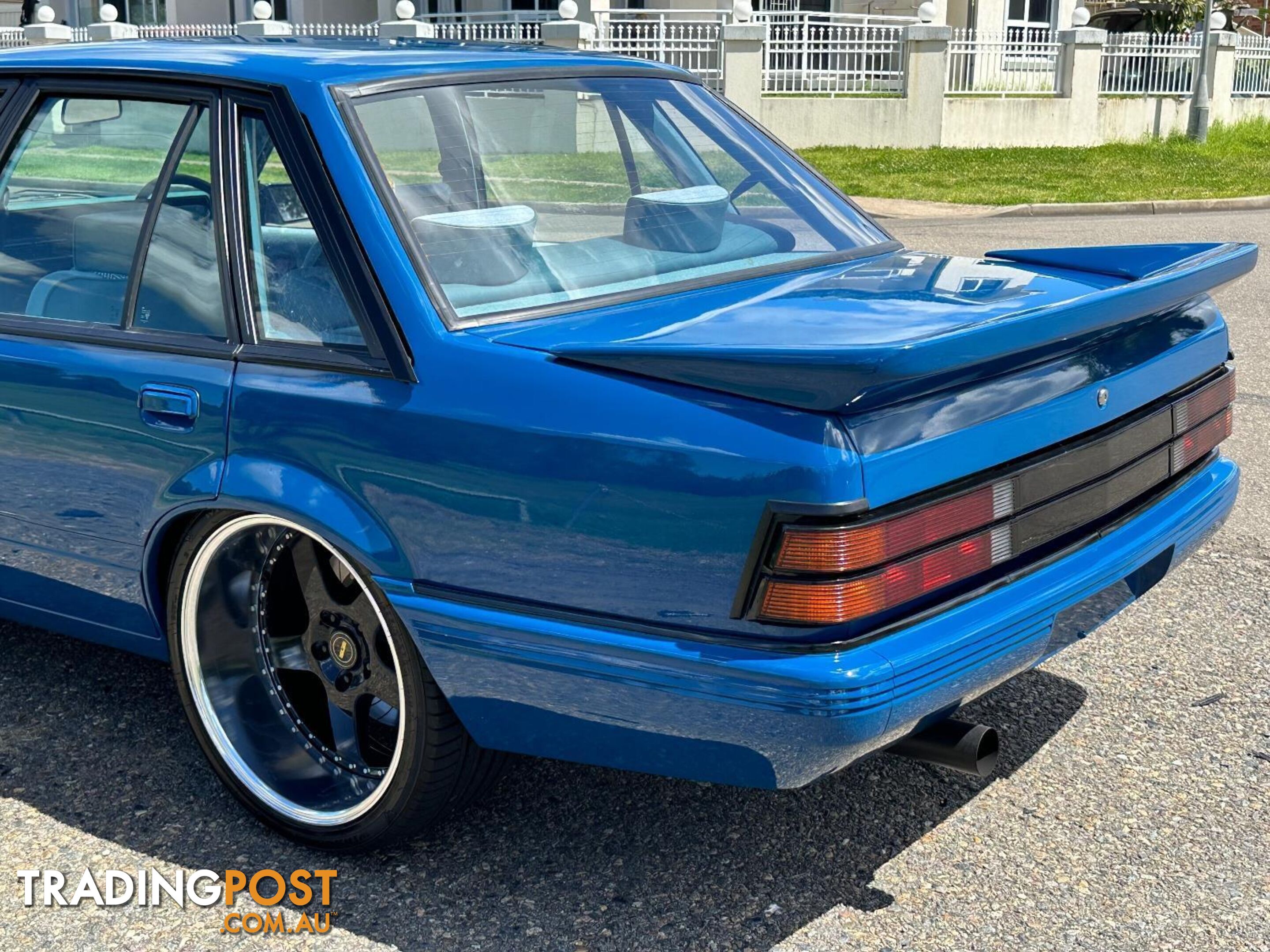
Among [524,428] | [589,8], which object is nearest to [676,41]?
[589,8]

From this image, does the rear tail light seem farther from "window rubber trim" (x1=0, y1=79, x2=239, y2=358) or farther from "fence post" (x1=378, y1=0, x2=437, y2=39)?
"fence post" (x1=378, y1=0, x2=437, y2=39)

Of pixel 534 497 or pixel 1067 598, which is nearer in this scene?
pixel 534 497

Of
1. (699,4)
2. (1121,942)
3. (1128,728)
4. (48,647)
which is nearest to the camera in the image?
(1121,942)

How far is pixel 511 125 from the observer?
3.36 meters

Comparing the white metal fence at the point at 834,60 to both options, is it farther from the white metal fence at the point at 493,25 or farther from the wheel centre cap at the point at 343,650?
the wheel centre cap at the point at 343,650

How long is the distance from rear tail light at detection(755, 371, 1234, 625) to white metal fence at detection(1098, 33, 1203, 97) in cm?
2169

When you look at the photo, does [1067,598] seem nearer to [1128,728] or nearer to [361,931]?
[1128,728]

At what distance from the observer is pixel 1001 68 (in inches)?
860

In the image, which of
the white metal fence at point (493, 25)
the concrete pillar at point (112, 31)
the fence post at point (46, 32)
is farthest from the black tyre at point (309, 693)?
the fence post at point (46, 32)

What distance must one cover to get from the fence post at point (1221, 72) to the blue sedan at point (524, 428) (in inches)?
883

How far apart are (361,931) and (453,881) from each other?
0.22 m

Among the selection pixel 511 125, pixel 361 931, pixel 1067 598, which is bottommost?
pixel 361 931

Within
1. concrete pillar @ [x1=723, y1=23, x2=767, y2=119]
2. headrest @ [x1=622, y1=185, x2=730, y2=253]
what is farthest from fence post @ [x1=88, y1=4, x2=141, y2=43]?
headrest @ [x1=622, y1=185, x2=730, y2=253]

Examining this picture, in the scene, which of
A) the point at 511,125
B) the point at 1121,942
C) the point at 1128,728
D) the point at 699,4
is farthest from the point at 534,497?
the point at 699,4
